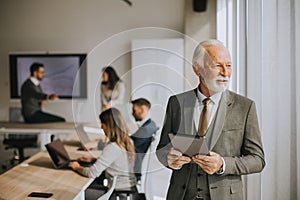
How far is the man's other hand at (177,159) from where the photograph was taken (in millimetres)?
1558

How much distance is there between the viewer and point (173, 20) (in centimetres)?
502

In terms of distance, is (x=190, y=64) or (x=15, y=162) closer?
(x=190, y=64)

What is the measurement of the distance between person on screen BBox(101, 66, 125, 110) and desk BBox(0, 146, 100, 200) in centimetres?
44

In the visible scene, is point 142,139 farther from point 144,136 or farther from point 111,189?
point 111,189

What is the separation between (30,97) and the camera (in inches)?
192

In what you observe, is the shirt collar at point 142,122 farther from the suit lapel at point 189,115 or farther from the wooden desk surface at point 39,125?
the wooden desk surface at point 39,125

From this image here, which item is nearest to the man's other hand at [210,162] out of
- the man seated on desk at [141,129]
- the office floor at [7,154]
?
the man seated on desk at [141,129]

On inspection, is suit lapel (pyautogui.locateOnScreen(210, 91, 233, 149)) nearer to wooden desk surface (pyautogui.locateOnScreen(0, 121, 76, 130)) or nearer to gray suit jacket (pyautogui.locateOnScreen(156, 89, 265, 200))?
gray suit jacket (pyautogui.locateOnScreen(156, 89, 265, 200))

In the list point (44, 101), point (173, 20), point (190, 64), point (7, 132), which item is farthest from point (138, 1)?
point (190, 64)

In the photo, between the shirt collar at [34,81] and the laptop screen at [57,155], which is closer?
the laptop screen at [57,155]

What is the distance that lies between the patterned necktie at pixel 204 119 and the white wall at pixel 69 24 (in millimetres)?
3485

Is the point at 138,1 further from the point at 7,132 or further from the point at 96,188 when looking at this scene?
the point at 96,188

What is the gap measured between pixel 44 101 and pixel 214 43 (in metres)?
3.83

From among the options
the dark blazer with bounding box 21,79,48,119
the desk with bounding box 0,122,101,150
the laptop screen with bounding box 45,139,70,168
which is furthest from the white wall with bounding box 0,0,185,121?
the laptop screen with bounding box 45,139,70,168
